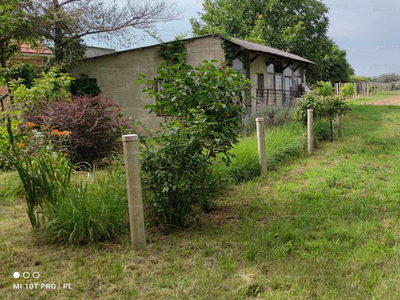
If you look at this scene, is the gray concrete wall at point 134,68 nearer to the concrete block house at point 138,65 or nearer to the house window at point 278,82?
the concrete block house at point 138,65

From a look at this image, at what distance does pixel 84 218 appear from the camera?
332 centimetres

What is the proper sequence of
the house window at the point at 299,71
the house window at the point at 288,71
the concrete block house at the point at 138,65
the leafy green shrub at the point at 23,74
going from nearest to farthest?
the leafy green shrub at the point at 23,74 → the concrete block house at the point at 138,65 → the house window at the point at 288,71 → the house window at the point at 299,71

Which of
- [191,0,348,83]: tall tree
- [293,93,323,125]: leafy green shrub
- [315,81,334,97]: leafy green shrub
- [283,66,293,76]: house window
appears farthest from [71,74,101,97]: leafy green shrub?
[191,0,348,83]: tall tree

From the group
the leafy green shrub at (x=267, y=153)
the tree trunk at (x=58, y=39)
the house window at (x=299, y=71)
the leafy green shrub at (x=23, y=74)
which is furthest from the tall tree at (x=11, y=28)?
the house window at (x=299, y=71)

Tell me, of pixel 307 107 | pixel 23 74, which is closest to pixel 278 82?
pixel 307 107

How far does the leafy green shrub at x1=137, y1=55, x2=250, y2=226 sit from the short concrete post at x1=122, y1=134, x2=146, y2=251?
1.23 feet

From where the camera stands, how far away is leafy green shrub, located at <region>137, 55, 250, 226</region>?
3621 mm

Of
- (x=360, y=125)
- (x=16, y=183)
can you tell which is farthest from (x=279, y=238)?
(x=360, y=125)

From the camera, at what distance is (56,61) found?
50.1 feet

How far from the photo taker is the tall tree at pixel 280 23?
30.1m

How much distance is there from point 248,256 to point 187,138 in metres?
1.39

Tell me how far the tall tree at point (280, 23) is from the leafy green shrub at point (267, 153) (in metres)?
22.5

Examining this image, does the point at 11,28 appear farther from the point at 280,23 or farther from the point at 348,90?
the point at 348,90

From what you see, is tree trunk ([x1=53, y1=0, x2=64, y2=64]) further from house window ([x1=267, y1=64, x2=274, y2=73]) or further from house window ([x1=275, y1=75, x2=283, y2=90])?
house window ([x1=275, y1=75, x2=283, y2=90])
